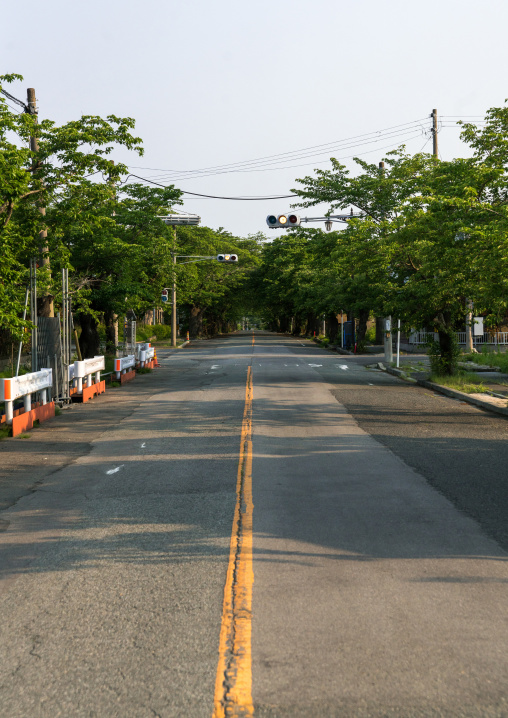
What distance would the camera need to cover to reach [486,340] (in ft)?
156

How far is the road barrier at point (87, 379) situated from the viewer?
1920 cm

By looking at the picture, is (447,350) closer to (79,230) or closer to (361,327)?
(79,230)

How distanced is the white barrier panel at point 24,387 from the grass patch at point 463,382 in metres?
11.4

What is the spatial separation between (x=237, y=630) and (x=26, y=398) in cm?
1103

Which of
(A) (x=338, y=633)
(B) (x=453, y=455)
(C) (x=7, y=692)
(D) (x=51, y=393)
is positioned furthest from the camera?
(D) (x=51, y=393)

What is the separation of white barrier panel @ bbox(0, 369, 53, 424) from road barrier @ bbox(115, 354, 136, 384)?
24.6 feet

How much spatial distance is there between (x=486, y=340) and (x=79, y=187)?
35.9 m

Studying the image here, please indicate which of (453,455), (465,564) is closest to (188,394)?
(453,455)

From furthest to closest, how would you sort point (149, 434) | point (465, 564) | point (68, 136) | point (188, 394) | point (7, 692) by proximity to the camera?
point (188, 394) → point (68, 136) → point (149, 434) → point (465, 564) → point (7, 692)

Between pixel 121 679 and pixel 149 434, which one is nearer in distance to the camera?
pixel 121 679

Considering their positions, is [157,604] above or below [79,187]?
below

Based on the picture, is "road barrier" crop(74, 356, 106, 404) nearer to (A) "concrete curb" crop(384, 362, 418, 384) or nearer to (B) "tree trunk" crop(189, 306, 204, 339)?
(A) "concrete curb" crop(384, 362, 418, 384)

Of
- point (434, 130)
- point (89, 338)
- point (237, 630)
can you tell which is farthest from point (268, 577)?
point (434, 130)

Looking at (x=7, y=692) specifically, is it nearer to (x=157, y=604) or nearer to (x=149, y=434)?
(x=157, y=604)
